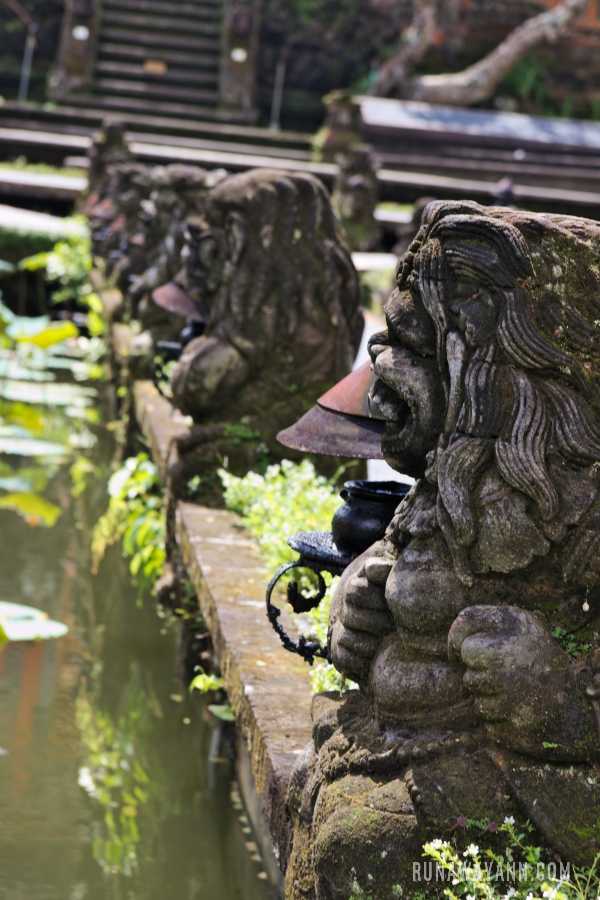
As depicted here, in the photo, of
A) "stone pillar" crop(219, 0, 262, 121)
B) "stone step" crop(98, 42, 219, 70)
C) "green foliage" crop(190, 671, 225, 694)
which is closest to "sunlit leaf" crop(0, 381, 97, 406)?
"green foliage" crop(190, 671, 225, 694)

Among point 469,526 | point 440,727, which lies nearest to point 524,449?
point 469,526

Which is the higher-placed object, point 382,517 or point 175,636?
point 382,517

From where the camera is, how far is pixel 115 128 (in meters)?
17.2

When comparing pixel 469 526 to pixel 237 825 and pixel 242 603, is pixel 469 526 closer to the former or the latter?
pixel 242 603

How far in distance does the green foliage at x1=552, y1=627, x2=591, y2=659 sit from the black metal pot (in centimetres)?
76

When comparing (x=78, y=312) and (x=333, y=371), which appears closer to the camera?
(x=333, y=371)

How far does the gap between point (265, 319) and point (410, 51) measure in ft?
69.6

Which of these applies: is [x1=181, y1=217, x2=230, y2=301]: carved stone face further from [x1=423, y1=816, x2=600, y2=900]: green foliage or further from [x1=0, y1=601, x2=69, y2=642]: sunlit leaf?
[x1=423, y1=816, x2=600, y2=900]: green foliage

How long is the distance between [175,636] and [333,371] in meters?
1.67

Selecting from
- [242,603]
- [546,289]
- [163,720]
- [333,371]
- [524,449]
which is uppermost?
[546,289]

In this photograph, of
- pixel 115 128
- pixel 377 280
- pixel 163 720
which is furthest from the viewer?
pixel 115 128

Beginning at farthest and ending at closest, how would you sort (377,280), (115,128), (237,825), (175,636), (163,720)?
(115,128)
(377,280)
(175,636)
(163,720)
(237,825)

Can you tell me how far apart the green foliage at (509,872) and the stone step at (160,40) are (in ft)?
86.4

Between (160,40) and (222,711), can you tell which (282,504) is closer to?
(222,711)
